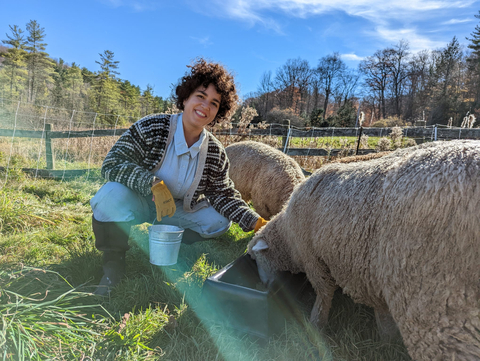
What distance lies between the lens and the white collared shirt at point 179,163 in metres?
2.93

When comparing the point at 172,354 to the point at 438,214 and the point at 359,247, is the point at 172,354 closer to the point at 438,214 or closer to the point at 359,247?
the point at 359,247

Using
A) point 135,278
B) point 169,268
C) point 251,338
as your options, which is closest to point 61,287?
point 135,278

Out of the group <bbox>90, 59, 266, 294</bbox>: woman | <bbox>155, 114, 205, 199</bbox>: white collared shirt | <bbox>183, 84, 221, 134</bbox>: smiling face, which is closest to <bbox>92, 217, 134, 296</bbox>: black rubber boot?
<bbox>90, 59, 266, 294</bbox>: woman

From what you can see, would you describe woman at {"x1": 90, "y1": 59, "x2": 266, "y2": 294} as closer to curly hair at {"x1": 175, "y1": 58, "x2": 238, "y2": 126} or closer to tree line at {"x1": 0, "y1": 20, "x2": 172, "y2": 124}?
curly hair at {"x1": 175, "y1": 58, "x2": 238, "y2": 126}

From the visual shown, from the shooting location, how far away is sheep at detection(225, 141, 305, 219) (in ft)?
13.6

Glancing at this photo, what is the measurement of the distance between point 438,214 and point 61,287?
8.34 feet

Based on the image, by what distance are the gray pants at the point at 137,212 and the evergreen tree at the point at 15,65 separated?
1750 inches

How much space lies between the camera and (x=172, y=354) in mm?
1886

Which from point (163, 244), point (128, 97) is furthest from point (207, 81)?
point (128, 97)

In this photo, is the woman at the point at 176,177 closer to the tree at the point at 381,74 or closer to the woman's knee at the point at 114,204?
the woman's knee at the point at 114,204

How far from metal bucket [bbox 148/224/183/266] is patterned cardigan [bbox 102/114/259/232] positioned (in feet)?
1.39

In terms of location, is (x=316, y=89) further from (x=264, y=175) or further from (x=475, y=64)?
(x=264, y=175)

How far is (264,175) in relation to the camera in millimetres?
4402

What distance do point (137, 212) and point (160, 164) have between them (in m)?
0.50
